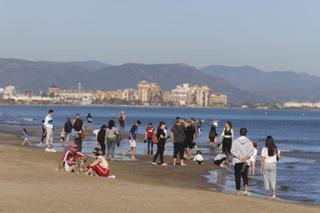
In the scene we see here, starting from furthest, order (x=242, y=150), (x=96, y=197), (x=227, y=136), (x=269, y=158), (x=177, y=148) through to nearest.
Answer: (x=177, y=148) → (x=227, y=136) → (x=269, y=158) → (x=242, y=150) → (x=96, y=197)

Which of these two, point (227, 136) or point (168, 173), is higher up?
point (227, 136)

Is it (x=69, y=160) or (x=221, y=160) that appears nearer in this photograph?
(x=69, y=160)

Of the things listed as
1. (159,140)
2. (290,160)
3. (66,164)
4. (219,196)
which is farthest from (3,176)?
(290,160)

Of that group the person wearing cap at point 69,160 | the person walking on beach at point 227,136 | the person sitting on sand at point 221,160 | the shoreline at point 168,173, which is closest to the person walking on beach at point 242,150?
the shoreline at point 168,173

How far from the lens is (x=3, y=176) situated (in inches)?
659

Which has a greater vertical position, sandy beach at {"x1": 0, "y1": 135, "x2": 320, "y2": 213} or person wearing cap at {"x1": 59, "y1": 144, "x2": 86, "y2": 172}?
person wearing cap at {"x1": 59, "y1": 144, "x2": 86, "y2": 172}

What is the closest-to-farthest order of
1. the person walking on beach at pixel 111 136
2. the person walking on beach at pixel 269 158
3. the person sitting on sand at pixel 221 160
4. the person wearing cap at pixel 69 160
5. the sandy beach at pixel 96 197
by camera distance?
1. the sandy beach at pixel 96 197
2. the person walking on beach at pixel 269 158
3. the person wearing cap at pixel 69 160
4. the person walking on beach at pixel 111 136
5. the person sitting on sand at pixel 221 160

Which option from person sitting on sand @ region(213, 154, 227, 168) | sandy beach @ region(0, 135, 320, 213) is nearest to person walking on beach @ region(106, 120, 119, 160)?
person sitting on sand @ region(213, 154, 227, 168)

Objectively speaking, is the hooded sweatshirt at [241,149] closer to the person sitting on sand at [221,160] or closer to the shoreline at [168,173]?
the shoreline at [168,173]

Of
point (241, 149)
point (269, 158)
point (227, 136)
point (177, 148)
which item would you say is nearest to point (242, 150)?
point (241, 149)

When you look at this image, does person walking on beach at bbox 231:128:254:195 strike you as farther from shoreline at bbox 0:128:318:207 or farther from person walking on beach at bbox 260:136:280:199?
shoreline at bbox 0:128:318:207

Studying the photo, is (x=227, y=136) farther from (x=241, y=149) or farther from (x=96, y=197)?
(x=96, y=197)

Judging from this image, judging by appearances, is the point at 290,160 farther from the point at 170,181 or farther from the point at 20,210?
the point at 20,210

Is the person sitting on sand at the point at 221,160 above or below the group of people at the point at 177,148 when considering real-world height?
below
